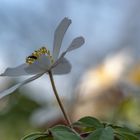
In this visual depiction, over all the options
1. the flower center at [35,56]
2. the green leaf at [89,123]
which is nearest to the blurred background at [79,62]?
the flower center at [35,56]

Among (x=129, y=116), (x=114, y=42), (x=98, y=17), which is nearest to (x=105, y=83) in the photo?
(x=129, y=116)

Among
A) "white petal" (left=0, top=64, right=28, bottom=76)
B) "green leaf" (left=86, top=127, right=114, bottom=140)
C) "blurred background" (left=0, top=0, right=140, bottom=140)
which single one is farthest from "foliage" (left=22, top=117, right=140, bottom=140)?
"blurred background" (left=0, top=0, right=140, bottom=140)

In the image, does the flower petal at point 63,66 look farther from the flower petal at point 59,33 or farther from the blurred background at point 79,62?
the blurred background at point 79,62

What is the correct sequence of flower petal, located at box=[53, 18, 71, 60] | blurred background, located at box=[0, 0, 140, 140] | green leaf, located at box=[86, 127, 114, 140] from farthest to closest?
blurred background, located at box=[0, 0, 140, 140] < flower petal, located at box=[53, 18, 71, 60] < green leaf, located at box=[86, 127, 114, 140]

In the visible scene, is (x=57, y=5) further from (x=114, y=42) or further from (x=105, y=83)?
(x=105, y=83)

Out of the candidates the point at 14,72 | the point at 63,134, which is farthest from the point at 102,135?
A: the point at 14,72

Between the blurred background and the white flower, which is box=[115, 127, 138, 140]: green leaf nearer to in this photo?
the white flower
